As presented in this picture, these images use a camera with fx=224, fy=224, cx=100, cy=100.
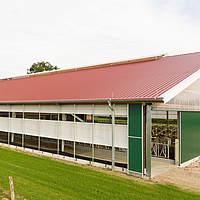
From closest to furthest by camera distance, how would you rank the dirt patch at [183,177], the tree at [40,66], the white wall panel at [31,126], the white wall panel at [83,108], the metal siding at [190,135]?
1. the dirt patch at [183,177]
2. the white wall panel at [83,108]
3. the metal siding at [190,135]
4. the white wall panel at [31,126]
5. the tree at [40,66]

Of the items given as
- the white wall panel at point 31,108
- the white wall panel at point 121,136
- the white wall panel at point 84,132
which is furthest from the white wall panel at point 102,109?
the white wall panel at point 31,108

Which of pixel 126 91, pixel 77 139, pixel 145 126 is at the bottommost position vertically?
pixel 77 139

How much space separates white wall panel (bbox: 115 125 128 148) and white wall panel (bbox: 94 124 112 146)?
14.9 inches

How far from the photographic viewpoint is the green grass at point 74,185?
703cm

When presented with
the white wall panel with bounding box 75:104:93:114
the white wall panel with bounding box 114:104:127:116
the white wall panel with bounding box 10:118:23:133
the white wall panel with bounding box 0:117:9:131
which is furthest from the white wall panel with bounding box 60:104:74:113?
the white wall panel with bounding box 0:117:9:131

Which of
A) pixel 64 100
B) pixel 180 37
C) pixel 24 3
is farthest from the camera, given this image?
pixel 180 37

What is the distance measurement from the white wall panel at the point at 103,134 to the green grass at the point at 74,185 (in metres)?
1.41

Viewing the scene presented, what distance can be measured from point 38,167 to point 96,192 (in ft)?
13.1

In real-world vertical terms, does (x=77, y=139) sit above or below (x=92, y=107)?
below

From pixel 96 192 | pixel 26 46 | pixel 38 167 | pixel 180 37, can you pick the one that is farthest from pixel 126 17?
pixel 26 46

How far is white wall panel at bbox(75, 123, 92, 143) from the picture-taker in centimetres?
1101

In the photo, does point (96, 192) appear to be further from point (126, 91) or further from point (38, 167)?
point (126, 91)

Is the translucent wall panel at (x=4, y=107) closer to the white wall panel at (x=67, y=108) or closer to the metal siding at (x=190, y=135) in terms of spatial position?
the white wall panel at (x=67, y=108)

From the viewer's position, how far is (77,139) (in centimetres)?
1149
